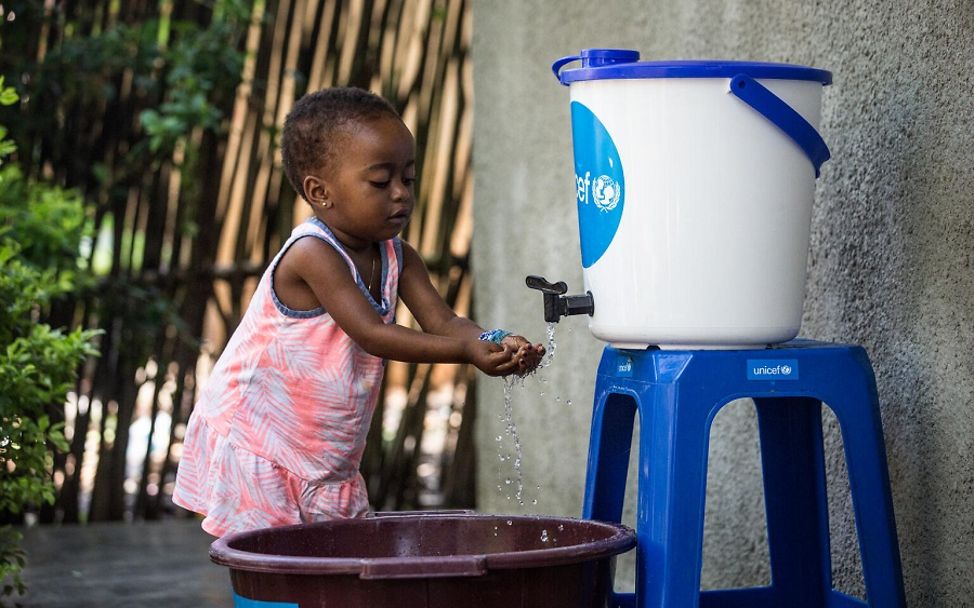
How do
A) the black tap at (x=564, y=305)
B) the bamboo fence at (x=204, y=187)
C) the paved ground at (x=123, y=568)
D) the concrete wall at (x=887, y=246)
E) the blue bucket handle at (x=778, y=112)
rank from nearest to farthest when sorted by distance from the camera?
1. the blue bucket handle at (x=778, y=112)
2. the concrete wall at (x=887, y=246)
3. the black tap at (x=564, y=305)
4. the paved ground at (x=123, y=568)
5. the bamboo fence at (x=204, y=187)

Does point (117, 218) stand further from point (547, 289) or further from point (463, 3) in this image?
point (547, 289)

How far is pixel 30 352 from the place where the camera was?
10.3 feet

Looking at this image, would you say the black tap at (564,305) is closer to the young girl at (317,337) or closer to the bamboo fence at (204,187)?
the young girl at (317,337)

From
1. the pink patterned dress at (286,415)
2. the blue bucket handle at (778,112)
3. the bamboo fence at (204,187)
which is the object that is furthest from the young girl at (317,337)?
the bamboo fence at (204,187)

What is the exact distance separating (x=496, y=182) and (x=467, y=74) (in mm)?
721

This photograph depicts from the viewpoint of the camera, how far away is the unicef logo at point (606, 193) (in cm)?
250

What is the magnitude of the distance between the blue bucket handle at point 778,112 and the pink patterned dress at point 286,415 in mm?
818

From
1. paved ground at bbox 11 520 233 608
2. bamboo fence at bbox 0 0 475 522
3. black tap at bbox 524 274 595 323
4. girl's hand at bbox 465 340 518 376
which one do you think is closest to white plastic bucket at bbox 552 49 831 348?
black tap at bbox 524 274 595 323

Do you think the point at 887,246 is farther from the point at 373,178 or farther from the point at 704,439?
the point at 373,178

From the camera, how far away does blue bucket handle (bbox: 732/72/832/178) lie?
2.38 meters

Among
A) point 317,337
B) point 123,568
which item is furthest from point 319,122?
point 123,568

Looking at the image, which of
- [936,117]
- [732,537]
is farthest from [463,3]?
[936,117]

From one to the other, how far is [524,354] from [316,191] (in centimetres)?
60

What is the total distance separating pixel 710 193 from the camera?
7.91 feet
